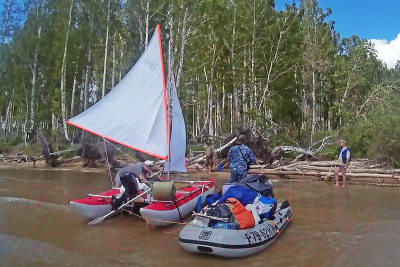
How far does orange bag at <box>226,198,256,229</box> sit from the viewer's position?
6.12 m

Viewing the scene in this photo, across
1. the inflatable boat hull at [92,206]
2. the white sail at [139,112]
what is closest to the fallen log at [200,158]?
the white sail at [139,112]

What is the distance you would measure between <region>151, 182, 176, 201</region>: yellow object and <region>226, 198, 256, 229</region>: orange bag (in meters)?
1.54

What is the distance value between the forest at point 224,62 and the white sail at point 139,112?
30.3 feet

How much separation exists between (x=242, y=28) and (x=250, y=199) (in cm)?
1825

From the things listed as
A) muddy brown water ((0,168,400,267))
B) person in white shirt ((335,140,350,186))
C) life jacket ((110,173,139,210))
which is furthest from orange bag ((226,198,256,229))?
person in white shirt ((335,140,350,186))

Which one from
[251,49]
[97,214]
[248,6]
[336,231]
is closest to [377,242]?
[336,231]

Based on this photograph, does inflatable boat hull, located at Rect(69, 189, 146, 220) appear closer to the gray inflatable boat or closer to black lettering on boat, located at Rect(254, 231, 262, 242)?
the gray inflatable boat

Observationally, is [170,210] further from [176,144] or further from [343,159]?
[343,159]

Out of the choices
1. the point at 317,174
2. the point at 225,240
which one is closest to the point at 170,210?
the point at 225,240

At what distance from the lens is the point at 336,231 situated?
7.20 metres

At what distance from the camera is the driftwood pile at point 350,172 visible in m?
12.3

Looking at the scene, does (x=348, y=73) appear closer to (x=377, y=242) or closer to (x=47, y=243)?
(x=377, y=242)

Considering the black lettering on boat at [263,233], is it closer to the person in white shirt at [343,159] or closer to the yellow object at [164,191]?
the yellow object at [164,191]

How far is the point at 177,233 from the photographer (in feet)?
24.6
